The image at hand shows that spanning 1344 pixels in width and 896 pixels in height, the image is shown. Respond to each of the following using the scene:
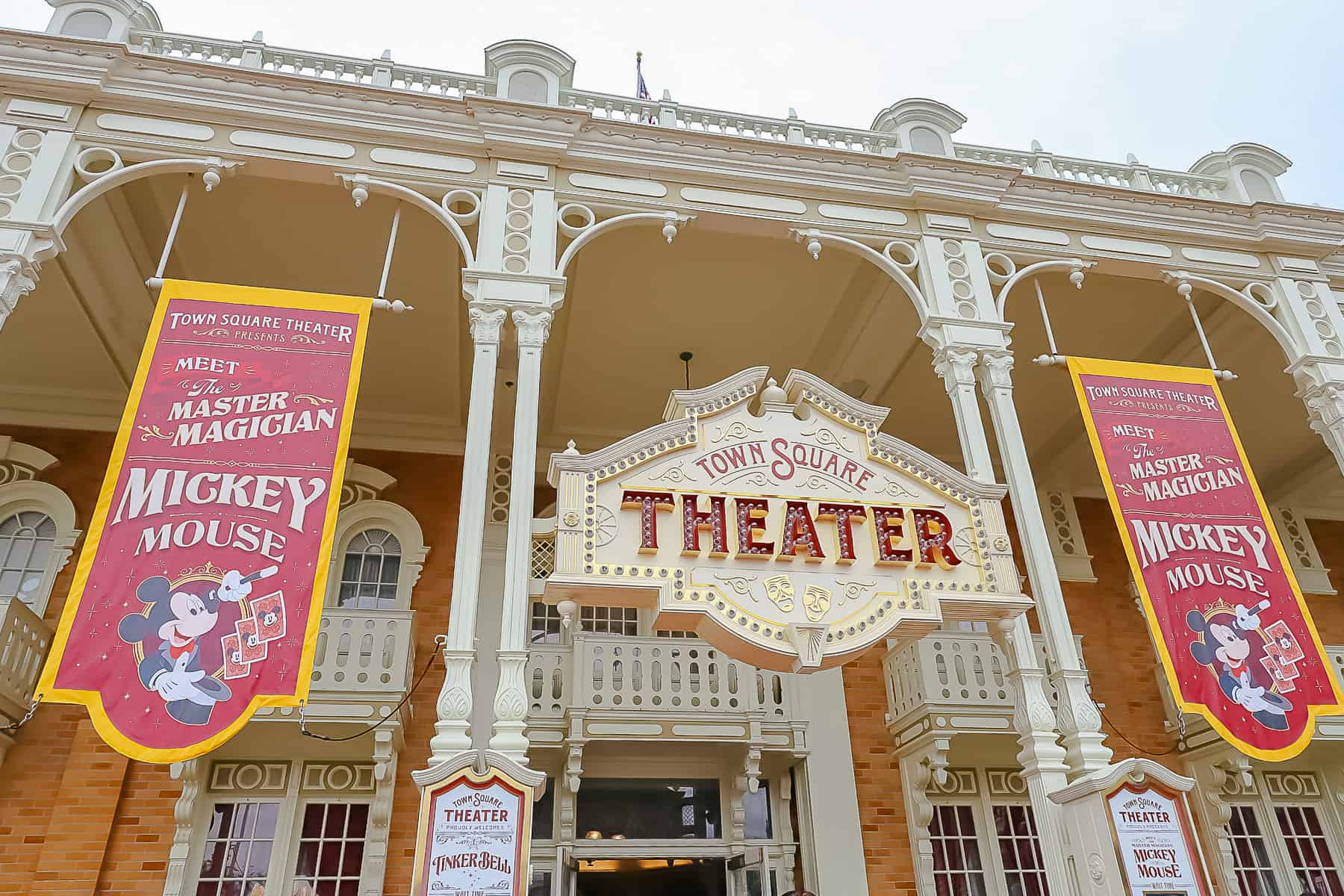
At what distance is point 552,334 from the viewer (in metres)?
9.70

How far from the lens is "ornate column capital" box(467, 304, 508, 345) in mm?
A: 6781

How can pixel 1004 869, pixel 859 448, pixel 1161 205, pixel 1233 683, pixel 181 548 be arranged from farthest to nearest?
pixel 1004 869 < pixel 1161 205 < pixel 859 448 < pixel 1233 683 < pixel 181 548

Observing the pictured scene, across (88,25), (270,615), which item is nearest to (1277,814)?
(270,615)

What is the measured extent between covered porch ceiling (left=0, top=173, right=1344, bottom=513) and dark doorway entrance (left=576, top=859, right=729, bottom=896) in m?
4.88

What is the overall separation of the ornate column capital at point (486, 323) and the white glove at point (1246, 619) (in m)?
5.84

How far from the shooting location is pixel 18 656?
8203 millimetres

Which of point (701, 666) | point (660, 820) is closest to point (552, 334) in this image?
point (701, 666)

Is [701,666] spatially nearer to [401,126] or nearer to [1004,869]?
[1004,869]

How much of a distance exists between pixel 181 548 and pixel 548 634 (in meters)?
5.04

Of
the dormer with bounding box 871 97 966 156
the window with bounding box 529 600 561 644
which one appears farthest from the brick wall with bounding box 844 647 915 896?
the dormer with bounding box 871 97 966 156

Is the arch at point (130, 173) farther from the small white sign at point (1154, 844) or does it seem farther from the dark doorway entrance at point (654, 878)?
the small white sign at point (1154, 844)

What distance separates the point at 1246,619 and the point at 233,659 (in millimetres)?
6907

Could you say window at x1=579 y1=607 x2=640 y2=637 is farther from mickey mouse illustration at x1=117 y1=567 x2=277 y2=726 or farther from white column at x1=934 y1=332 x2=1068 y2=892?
mickey mouse illustration at x1=117 y1=567 x2=277 y2=726

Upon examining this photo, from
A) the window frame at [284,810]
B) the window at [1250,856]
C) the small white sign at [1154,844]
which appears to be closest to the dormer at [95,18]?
the window frame at [284,810]
